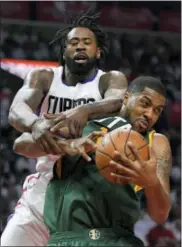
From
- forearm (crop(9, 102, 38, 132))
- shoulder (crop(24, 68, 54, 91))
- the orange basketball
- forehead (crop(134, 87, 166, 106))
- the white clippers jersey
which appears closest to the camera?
the orange basketball

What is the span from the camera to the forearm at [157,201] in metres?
3.04

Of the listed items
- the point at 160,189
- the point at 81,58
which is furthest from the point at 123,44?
the point at 160,189

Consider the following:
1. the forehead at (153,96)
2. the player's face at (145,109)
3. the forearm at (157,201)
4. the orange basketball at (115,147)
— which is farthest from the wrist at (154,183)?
the forehead at (153,96)

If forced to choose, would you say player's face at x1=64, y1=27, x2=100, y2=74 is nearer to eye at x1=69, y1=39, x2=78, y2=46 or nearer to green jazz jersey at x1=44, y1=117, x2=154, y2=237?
eye at x1=69, y1=39, x2=78, y2=46

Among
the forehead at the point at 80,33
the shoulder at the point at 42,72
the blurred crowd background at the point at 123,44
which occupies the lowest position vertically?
the blurred crowd background at the point at 123,44

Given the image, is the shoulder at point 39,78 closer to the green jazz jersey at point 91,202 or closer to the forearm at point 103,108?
the forearm at point 103,108

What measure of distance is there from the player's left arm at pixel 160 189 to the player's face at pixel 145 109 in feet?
0.40

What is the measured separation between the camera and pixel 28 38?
12.4m

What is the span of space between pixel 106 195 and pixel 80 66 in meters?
1.17

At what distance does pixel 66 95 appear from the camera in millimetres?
4281

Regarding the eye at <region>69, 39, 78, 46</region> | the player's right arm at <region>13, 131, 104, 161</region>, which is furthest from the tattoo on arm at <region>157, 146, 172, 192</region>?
the eye at <region>69, 39, 78, 46</region>

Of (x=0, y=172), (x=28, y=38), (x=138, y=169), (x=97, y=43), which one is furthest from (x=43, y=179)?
(x=28, y=38)

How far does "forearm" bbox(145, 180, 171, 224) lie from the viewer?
3.04 metres

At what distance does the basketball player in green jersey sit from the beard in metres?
0.79
